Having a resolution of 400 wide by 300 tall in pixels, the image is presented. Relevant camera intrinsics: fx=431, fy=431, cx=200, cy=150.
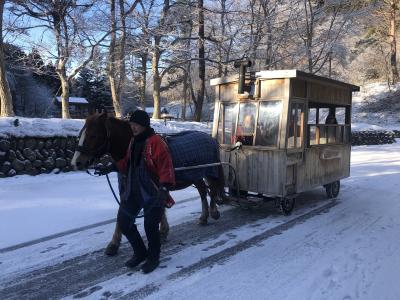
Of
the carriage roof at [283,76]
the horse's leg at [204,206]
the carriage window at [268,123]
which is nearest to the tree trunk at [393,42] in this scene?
the carriage roof at [283,76]

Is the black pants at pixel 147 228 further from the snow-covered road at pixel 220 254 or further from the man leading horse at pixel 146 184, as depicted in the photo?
the snow-covered road at pixel 220 254

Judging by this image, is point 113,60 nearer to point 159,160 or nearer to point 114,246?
point 114,246

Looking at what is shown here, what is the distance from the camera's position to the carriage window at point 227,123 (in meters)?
8.33

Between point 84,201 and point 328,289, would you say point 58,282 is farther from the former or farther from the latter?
point 84,201

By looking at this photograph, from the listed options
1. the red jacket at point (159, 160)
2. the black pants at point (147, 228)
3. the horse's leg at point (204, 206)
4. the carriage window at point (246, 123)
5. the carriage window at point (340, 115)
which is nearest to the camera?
the red jacket at point (159, 160)

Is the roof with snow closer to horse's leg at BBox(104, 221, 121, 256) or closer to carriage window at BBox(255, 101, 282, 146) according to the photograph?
carriage window at BBox(255, 101, 282, 146)

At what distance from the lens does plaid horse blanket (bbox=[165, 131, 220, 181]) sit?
236 inches

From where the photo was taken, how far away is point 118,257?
17.3 ft

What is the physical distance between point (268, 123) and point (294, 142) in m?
0.60

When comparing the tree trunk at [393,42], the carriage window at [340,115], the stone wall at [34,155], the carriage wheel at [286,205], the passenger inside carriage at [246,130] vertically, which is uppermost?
the tree trunk at [393,42]

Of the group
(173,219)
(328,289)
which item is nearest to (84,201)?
(173,219)

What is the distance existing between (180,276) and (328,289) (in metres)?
1.54

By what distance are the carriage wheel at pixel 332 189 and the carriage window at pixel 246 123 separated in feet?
7.95

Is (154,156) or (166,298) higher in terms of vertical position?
(154,156)
